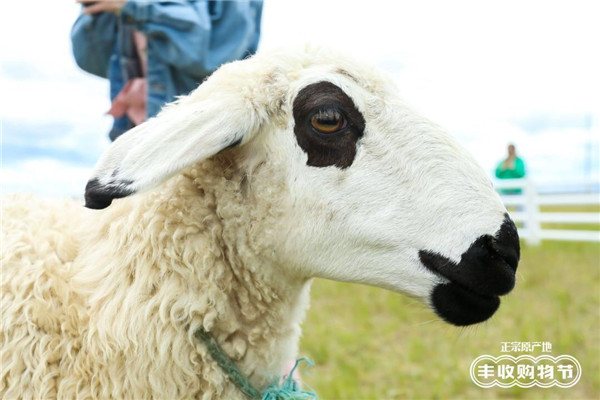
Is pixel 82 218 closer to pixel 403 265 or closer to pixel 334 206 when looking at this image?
pixel 334 206

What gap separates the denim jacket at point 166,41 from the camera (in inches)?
109

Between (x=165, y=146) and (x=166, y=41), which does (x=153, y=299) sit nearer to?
(x=165, y=146)

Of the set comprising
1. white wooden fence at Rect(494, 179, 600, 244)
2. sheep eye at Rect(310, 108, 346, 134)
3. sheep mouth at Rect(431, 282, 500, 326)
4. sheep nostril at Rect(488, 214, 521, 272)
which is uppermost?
sheep eye at Rect(310, 108, 346, 134)

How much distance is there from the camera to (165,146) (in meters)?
1.76

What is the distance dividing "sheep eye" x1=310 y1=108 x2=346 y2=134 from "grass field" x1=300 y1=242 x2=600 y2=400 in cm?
185

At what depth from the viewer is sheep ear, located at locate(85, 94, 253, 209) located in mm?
1716

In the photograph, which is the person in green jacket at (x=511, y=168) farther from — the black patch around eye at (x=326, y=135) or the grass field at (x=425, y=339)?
the black patch around eye at (x=326, y=135)

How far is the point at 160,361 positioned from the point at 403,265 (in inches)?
35.7

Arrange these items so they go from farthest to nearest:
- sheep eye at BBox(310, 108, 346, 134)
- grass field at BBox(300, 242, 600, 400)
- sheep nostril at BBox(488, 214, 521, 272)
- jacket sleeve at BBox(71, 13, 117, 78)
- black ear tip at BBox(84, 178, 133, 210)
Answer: grass field at BBox(300, 242, 600, 400) < jacket sleeve at BBox(71, 13, 117, 78) < sheep eye at BBox(310, 108, 346, 134) < sheep nostril at BBox(488, 214, 521, 272) < black ear tip at BBox(84, 178, 133, 210)

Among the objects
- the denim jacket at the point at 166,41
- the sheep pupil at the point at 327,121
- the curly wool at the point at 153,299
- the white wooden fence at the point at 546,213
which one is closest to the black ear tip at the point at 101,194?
the curly wool at the point at 153,299

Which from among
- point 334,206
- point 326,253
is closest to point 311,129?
point 334,206

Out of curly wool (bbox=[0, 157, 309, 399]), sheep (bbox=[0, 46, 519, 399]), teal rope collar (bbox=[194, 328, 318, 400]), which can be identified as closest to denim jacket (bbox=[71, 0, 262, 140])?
sheep (bbox=[0, 46, 519, 399])

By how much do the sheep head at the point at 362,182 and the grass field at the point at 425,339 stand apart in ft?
5.16

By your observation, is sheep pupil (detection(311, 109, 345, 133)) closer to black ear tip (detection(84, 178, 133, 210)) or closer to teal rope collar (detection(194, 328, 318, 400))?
black ear tip (detection(84, 178, 133, 210))
